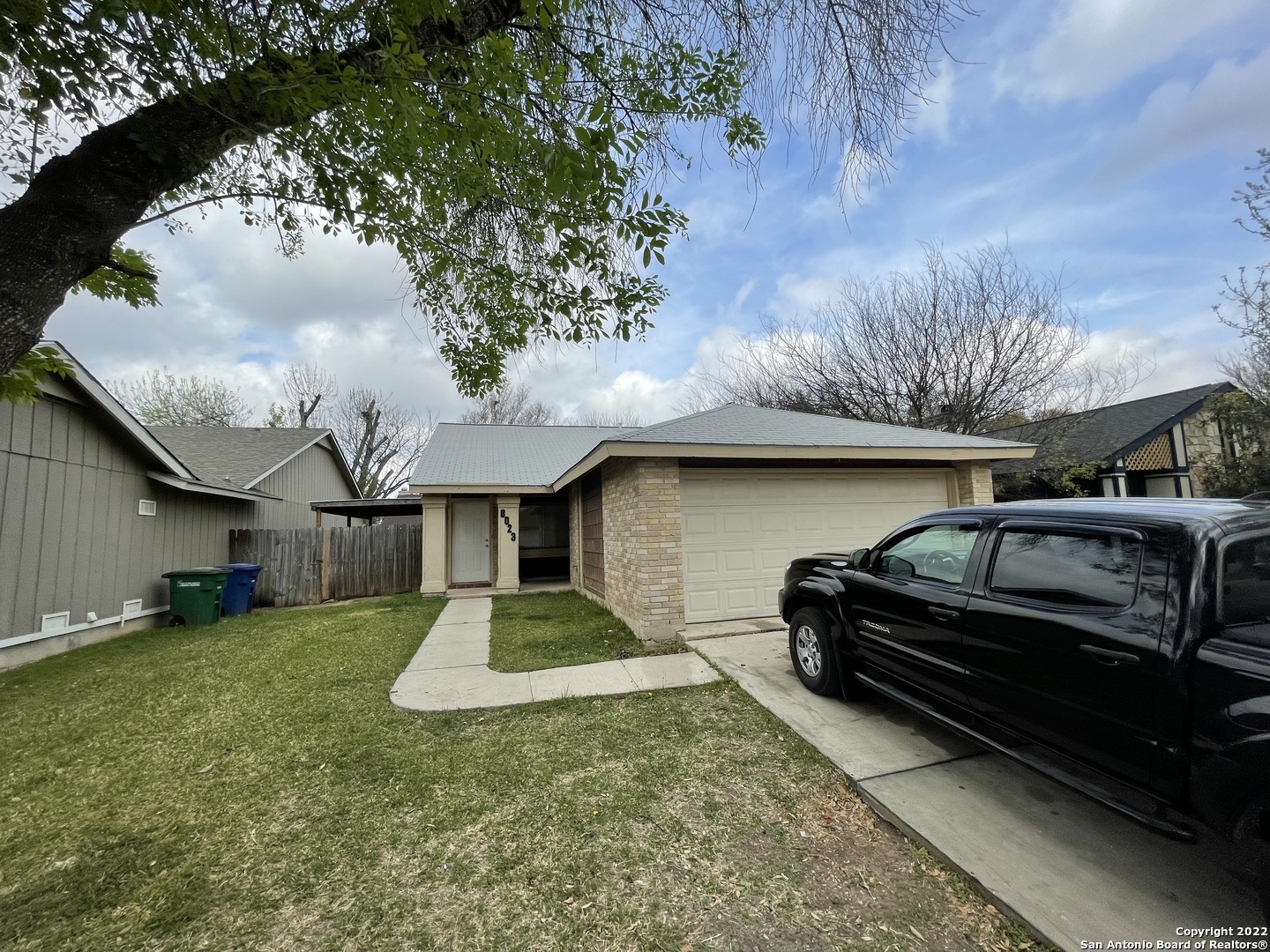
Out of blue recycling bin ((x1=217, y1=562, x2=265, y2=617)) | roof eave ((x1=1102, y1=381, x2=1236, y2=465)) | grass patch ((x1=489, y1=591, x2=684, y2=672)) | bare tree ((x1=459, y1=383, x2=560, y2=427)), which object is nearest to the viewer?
grass patch ((x1=489, y1=591, x2=684, y2=672))

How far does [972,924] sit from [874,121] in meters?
4.59

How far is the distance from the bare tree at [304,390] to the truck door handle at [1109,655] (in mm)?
30627

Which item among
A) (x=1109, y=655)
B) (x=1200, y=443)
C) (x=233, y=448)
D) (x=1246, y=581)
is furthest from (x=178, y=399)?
(x=1200, y=443)

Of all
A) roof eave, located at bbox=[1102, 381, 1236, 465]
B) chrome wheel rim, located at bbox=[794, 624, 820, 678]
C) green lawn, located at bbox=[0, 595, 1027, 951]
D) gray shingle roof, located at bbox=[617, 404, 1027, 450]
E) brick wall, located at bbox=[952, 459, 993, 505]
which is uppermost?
roof eave, located at bbox=[1102, 381, 1236, 465]

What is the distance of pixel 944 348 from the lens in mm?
14781

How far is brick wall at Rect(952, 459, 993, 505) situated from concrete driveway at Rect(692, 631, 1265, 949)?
524 centimetres

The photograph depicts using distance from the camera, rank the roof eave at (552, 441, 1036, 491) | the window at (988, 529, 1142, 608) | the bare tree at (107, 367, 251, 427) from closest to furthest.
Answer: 1. the window at (988, 529, 1142, 608)
2. the roof eave at (552, 441, 1036, 491)
3. the bare tree at (107, 367, 251, 427)

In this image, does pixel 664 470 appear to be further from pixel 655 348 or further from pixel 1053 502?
pixel 1053 502

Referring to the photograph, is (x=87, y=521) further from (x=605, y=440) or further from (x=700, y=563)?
(x=700, y=563)

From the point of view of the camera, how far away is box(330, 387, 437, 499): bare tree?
2767 centimetres

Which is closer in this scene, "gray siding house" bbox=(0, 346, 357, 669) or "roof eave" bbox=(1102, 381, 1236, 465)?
"gray siding house" bbox=(0, 346, 357, 669)

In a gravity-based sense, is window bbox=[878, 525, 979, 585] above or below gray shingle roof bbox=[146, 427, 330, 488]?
below

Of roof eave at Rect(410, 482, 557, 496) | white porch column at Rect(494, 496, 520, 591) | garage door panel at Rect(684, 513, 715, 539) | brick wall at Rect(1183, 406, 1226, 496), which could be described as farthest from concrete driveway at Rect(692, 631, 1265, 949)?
brick wall at Rect(1183, 406, 1226, 496)

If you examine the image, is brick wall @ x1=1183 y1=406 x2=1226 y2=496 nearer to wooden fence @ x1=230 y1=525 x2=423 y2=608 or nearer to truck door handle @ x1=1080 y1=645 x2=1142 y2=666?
truck door handle @ x1=1080 y1=645 x2=1142 y2=666
